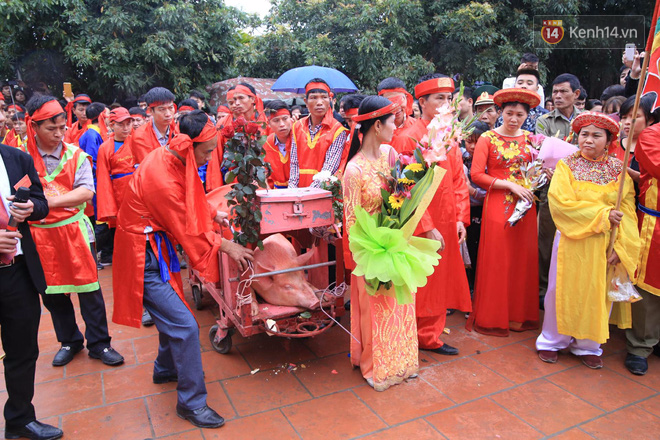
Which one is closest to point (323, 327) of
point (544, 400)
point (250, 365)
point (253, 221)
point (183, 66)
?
point (250, 365)

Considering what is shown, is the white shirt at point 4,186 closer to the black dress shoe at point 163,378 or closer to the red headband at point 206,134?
the red headband at point 206,134

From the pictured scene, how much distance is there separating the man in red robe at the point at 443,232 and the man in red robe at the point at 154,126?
2388 millimetres

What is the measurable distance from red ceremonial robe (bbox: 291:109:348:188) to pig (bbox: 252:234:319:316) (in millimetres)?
1150

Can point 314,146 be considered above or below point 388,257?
above

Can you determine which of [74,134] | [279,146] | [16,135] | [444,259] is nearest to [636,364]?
[444,259]

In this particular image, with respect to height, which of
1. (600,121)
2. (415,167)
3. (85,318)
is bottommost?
(85,318)

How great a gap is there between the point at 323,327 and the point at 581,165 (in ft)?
7.56

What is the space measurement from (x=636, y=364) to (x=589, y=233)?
3.47 feet

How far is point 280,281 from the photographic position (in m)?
3.59

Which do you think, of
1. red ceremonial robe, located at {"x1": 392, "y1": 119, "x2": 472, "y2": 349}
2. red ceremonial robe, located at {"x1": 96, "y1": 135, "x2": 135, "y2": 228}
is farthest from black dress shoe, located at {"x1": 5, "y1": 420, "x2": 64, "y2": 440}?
red ceremonial robe, located at {"x1": 392, "y1": 119, "x2": 472, "y2": 349}

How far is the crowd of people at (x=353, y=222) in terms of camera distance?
2.75 m

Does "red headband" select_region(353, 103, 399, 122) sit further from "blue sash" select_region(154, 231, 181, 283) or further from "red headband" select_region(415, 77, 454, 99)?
"blue sash" select_region(154, 231, 181, 283)

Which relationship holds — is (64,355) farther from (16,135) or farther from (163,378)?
(16,135)

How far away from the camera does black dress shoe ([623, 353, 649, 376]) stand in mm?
3484
